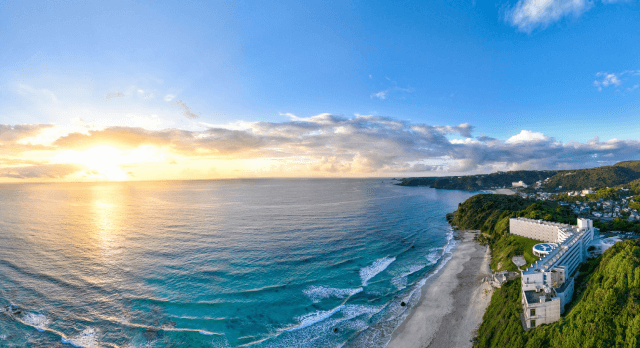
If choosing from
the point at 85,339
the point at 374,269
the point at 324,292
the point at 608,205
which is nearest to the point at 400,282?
the point at 374,269

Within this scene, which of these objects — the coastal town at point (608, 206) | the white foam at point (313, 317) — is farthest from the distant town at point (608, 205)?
the white foam at point (313, 317)

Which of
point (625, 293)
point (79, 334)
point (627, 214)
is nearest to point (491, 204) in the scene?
point (627, 214)

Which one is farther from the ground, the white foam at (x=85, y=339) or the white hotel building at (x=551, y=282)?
the white hotel building at (x=551, y=282)

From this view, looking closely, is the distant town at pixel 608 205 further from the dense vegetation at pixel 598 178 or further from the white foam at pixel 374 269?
the dense vegetation at pixel 598 178

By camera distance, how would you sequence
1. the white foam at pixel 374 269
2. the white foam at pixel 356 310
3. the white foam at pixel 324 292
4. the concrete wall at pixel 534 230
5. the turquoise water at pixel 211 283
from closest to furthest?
the turquoise water at pixel 211 283, the white foam at pixel 356 310, the white foam at pixel 324 292, the white foam at pixel 374 269, the concrete wall at pixel 534 230

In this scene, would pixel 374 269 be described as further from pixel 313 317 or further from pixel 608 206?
pixel 608 206

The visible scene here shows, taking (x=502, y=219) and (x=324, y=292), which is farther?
(x=502, y=219)

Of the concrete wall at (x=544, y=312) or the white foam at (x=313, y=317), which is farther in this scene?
the white foam at (x=313, y=317)

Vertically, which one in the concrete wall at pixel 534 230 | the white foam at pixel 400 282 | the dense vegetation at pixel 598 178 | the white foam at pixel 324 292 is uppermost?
the dense vegetation at pixel 598 178
